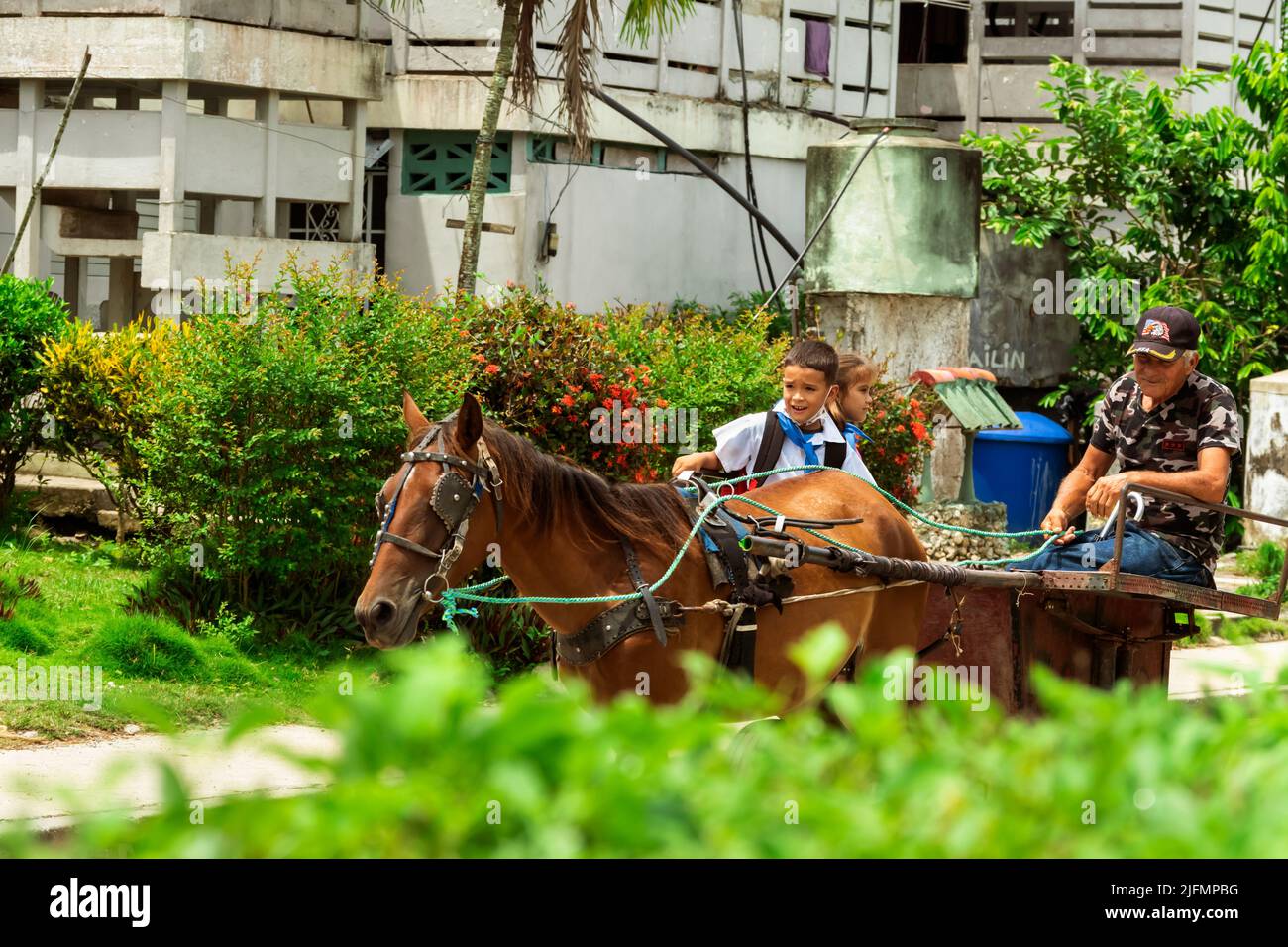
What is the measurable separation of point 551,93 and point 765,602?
45.4ft

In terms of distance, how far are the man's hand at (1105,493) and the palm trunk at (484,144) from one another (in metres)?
7.49

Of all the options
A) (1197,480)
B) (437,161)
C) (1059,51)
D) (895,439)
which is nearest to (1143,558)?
(1197,480)

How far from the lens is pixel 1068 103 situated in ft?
62.4

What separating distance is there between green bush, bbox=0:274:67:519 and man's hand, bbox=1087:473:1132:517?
26.7ft

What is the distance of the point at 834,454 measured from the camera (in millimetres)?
7418

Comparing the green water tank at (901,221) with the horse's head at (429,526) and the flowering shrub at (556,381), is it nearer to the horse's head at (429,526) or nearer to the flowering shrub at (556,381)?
the flowering shrub at (556,381)

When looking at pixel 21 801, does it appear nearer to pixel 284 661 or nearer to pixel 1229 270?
pixel 284 661

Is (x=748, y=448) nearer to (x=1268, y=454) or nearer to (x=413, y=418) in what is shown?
(x=413, y=418)

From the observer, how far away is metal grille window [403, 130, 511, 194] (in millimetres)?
18625

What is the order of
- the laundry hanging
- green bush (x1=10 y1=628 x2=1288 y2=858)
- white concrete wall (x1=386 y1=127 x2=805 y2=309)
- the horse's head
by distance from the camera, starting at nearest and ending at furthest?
1. green bush (x1=10 y1=628 x2=1288 y2=858)
2. the horse's head
3. white concrete wall (x1=386 y1=127 x2=805 y2=309)
4. the laundry hanging

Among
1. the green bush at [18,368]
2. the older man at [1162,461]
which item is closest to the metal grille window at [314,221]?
the green bush at [18,368]

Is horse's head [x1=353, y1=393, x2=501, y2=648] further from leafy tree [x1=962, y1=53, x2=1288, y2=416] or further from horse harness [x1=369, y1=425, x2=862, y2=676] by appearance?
leafy tree [x1=962, y1=53, x2=1288, y2=416]

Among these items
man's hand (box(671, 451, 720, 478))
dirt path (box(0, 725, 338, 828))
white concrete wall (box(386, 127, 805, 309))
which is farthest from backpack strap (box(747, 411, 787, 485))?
white concrete wall (box(386, 127, 805, 309))

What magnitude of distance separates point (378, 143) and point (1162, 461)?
13.4 metres
